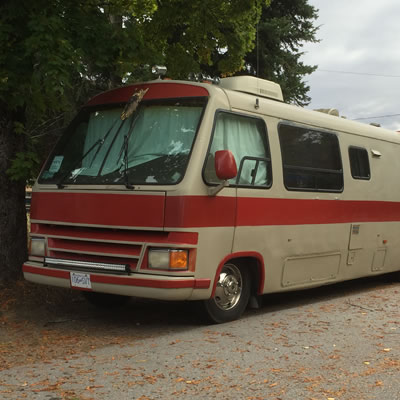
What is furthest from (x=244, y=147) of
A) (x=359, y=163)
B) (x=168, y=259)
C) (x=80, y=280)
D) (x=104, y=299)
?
(x=359, y=163)

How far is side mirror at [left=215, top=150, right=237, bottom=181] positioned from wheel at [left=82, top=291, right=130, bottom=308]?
8.49 feet

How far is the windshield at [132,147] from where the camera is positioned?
23.5 feet

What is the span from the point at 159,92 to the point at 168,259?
82.2 inches

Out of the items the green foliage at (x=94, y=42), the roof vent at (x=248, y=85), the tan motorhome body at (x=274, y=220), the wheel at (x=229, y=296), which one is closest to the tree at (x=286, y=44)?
the green foliage at (x=94, y=42)

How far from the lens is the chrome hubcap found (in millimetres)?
7605

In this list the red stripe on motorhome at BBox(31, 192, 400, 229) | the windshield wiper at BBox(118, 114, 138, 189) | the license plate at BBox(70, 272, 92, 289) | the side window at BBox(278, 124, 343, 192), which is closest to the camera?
the red stripe on motorhome at BBox(31, 192, 400, 229)

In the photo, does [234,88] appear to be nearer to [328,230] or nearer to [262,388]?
[328,230]

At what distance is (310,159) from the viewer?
904 centimetres

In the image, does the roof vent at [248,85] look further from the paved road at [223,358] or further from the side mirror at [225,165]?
the paved road at [223,358]

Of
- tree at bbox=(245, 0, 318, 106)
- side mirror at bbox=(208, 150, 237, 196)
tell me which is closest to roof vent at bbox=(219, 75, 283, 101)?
side mirror at bbox=(208, 150, 237, 196)

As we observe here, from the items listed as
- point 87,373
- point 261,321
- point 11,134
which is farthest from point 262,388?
point 11,134

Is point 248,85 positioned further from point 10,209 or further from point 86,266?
point 10,209

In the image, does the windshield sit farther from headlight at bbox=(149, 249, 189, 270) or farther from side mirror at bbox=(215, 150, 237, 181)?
headlight at bbox=(149, 249, 189, 270)

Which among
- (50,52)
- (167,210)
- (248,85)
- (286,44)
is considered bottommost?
(167,210)
